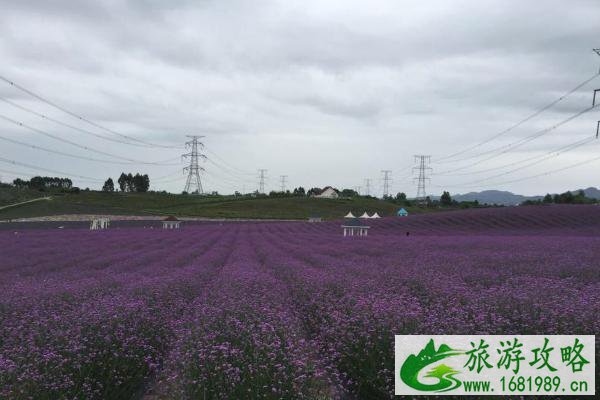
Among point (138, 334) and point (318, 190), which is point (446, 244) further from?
point (318, 190)

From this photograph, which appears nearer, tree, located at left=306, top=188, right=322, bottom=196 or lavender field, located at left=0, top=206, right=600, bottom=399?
lavender field, located at left=0, top=206, right=600, bottom=399

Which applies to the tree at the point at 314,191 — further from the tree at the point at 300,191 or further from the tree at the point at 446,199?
the tree at the point at 446,199

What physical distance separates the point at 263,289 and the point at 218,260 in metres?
9.55

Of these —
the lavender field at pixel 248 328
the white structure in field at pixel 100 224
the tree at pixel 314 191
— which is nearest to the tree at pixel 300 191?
the tree at pixel 314 191

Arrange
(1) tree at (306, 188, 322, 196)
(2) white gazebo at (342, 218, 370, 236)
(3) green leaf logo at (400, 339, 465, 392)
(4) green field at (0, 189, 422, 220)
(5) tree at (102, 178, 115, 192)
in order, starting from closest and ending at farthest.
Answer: (3) green leaf logo at (400, 339, 465, 392) → (2) white gazebo at (342, 218, 370, 236) → (4) green field at (0, 189, 422, 220) → (5) tree at (102, 178, 115, 192) → (1) tree at (306, 188, 322, 196)

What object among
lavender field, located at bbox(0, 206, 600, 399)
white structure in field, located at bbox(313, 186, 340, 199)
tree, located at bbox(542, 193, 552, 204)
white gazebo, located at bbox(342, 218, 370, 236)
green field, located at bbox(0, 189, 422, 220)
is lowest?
lavender field, located at bbox(0, 206, 600, 399)

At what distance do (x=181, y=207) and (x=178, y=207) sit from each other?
592mm

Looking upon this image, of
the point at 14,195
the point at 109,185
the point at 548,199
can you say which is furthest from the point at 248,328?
the point at 109,185

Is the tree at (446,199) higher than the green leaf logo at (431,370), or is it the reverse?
the tree at (446,199)

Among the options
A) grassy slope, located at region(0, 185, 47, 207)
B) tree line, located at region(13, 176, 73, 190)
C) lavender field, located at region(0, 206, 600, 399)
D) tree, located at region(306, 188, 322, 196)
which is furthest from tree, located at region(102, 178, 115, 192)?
lavender field, located at region(0, 206, 600, 399)

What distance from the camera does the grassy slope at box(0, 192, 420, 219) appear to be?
226ft

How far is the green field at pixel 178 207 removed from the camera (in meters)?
67.1

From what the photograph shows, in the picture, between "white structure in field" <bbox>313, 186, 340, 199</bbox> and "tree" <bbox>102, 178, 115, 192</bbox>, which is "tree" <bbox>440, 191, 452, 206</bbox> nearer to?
"white structure in field" <bbox>313, 186, 340, 199</bbox>

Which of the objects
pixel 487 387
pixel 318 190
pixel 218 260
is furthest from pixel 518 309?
pixel 318 190
